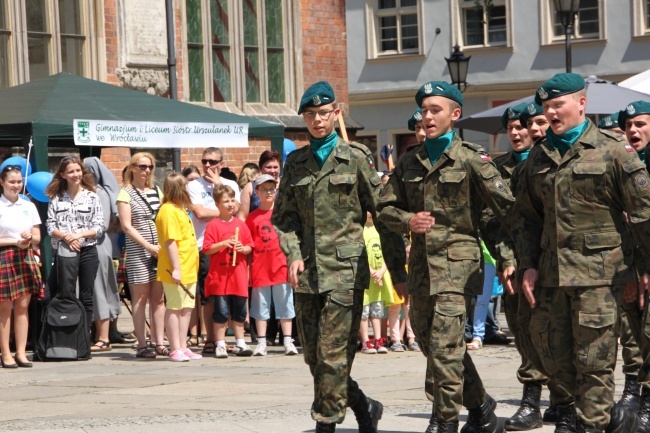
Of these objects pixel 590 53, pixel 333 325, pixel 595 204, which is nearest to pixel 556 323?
pixel 595 204

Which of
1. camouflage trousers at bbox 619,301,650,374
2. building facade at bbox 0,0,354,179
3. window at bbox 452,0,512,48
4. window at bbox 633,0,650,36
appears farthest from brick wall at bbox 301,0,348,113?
camouflage trousers at bbox 619,301,650,374

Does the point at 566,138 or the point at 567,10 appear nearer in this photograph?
the point at 566,138

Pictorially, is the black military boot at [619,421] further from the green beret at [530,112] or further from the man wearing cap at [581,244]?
the green beret at [530,112]

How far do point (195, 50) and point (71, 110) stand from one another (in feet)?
33.8

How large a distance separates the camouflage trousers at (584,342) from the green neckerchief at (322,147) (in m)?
1.44

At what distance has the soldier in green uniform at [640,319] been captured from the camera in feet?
25.7

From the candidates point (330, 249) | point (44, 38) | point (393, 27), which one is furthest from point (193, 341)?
point (393, 27)

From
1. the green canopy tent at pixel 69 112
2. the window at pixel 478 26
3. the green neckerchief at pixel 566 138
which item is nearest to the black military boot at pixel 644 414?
the green neckerchief at pixel 566 138

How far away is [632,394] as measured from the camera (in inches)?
328

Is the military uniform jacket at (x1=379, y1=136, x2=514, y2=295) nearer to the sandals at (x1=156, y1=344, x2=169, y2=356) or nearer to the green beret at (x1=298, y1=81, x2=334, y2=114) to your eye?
the green beret at (x1=298, y1=81, x2=334, y2=114)

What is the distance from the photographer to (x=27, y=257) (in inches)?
486

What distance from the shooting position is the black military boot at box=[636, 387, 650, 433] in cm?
779

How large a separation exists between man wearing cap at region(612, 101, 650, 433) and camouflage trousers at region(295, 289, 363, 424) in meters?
1.58

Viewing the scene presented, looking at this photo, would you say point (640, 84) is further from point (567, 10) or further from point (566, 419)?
point (566, 419)
